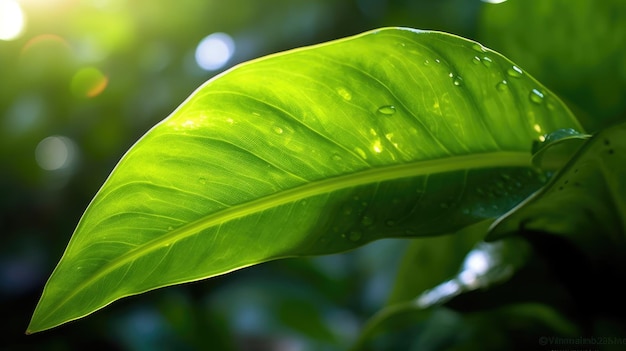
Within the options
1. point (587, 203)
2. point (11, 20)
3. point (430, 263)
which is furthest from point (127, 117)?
point (587, 203)

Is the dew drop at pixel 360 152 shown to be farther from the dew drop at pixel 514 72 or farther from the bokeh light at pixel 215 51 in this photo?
the bokeh light at pixel 215 51

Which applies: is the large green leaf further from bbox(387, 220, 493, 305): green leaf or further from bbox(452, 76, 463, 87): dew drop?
bbox(387, 220, 493, 305): green leaf

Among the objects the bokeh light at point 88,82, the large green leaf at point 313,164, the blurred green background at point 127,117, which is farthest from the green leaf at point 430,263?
the bokeh light at point 88,82

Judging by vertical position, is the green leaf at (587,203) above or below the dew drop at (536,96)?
below

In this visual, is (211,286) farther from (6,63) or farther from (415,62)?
(415,62)

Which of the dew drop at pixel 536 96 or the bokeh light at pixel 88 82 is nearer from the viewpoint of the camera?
the dew drop at pixel 536 96

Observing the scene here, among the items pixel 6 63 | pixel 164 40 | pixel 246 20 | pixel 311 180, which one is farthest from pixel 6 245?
pixel 311 180

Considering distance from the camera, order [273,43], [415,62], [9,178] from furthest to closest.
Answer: [9,178] → [273,43] → [415,62]
